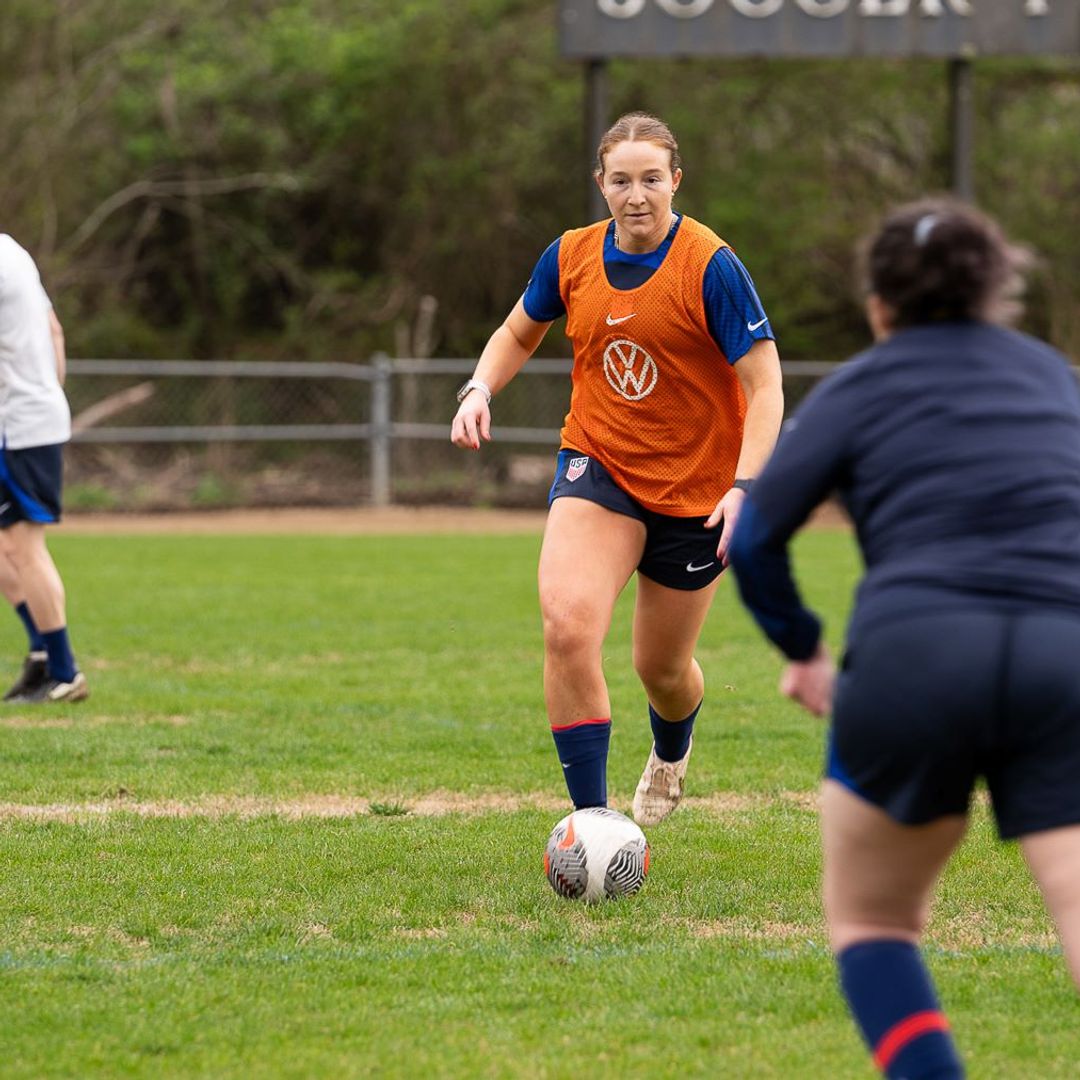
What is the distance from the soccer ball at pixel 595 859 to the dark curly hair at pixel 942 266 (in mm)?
2303

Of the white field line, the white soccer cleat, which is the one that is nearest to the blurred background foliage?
the white field line

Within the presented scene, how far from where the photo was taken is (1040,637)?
104 inches

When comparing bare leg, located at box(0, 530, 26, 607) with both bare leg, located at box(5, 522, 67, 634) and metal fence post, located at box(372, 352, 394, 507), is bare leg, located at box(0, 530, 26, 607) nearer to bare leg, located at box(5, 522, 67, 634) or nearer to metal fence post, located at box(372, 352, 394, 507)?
bare leg, located at box(5, 522, 67, 634)

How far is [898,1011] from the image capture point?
2799 mm

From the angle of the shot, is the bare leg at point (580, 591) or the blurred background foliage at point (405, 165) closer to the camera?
the bare leg at point (580, 591)

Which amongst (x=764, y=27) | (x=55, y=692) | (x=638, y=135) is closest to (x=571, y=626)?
(x=638, y=135)

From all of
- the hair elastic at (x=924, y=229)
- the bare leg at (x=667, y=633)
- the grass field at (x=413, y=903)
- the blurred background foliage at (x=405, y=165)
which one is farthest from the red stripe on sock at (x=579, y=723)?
the blurred background foliage at (x=405, y=165)

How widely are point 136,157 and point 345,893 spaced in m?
21.8

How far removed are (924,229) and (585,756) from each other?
2.55 metres

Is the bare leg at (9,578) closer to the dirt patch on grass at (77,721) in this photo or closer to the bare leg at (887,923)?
Result: the dirt patch on grass at (77,721)

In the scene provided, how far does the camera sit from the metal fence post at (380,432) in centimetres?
1877

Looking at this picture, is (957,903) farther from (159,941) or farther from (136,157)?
(136,157)

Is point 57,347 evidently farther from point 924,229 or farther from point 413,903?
point 924,229

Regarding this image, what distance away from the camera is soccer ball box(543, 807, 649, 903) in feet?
15.6
